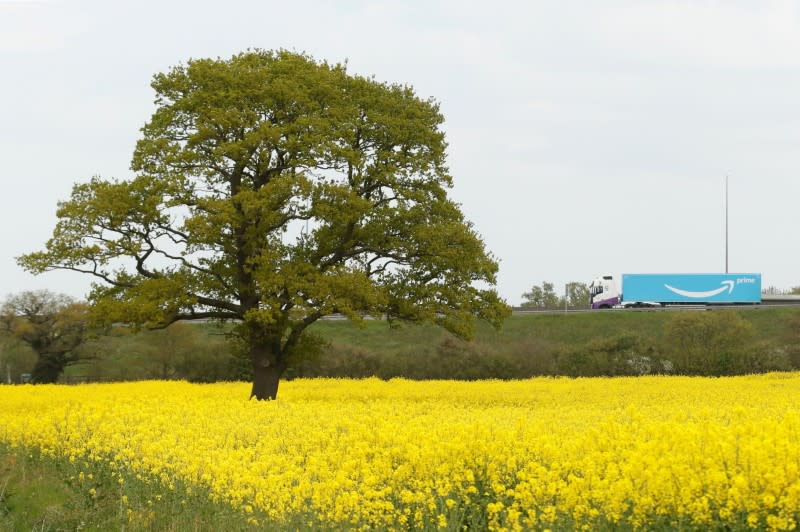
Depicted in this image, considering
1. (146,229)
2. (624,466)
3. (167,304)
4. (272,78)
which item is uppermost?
(272,78)

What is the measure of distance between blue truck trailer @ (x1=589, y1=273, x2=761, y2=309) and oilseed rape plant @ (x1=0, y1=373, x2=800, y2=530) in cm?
6522

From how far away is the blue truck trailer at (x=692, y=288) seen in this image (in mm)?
82250

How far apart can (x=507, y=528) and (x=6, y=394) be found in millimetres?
30739

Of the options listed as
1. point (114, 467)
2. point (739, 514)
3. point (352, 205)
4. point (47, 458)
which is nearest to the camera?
point (739, 514)

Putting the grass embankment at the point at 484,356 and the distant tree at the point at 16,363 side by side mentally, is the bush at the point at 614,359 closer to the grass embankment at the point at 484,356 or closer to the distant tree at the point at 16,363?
the grass embankment at the point at 484,356

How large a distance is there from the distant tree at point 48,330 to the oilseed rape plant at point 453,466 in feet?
142

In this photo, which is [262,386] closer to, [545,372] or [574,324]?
[545,372]

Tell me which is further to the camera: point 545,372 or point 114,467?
point 545,372

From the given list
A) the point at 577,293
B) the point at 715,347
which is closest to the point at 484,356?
the point at 715,347

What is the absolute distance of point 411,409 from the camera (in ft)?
70.6

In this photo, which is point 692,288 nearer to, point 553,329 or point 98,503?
point 553,329

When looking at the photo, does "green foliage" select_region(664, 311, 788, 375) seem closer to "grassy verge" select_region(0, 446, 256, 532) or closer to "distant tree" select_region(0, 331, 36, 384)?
"grassy verge" select_region(0, 446, 256, 532)

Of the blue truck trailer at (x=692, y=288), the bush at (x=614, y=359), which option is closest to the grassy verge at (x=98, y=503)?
the bush at (x=614, y=359)

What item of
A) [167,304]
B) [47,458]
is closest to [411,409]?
[47,458]
